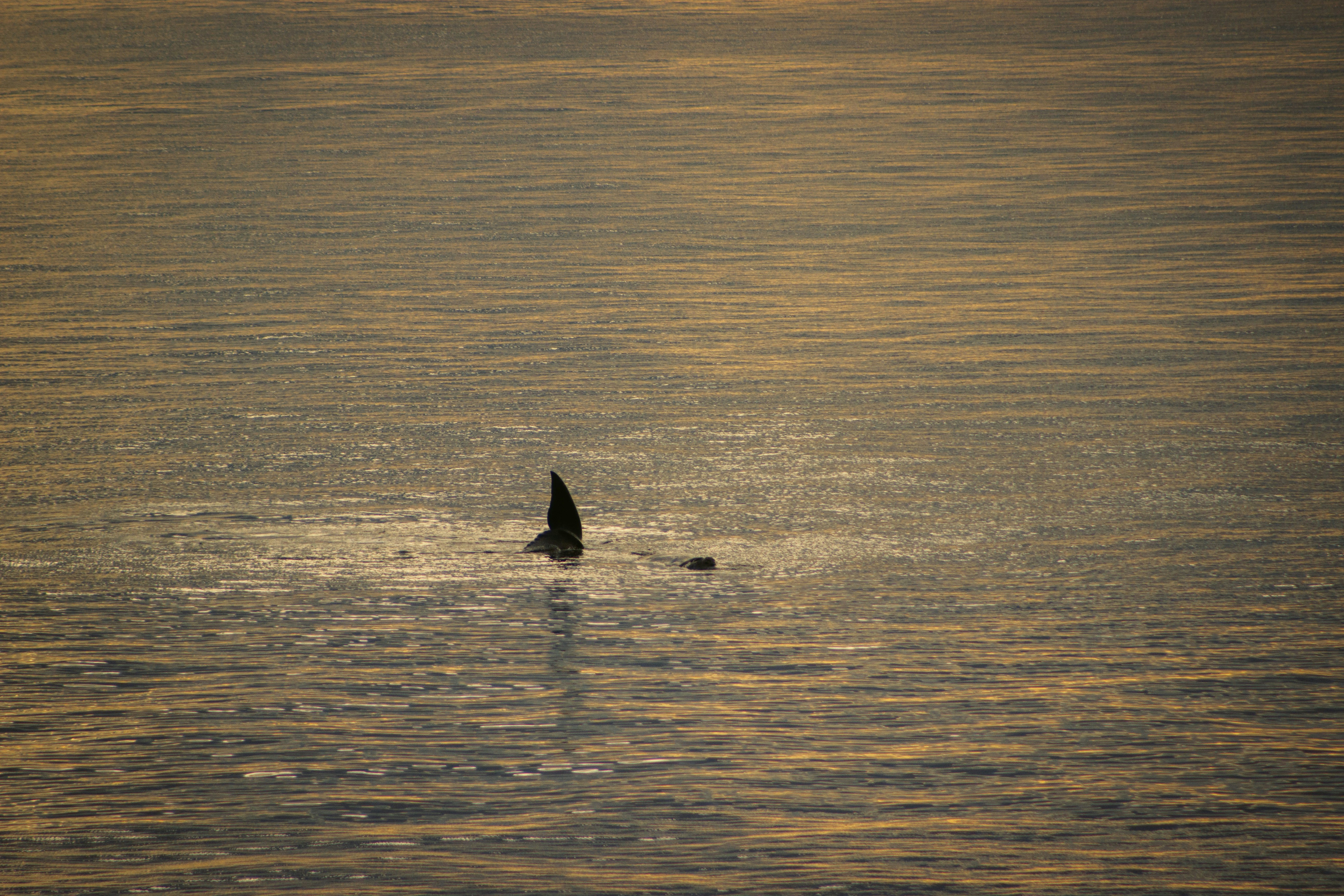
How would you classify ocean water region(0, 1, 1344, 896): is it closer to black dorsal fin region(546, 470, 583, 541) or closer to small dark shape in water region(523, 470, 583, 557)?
small dark shape in water region(523, 470, 583, 557)

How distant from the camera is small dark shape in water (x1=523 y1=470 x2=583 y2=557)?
13539 millimetres

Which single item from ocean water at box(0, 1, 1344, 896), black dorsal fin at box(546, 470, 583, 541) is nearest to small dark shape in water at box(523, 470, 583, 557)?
black dorsal fin at box(546, 470, 583, 541)

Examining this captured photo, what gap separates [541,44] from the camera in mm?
66312

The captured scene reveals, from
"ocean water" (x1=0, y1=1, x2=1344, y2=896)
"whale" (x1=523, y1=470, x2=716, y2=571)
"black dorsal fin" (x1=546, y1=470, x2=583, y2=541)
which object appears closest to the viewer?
"ocean water" (x1=0, y1=1, x2=1344, y2=896)

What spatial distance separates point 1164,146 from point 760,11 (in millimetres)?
46096

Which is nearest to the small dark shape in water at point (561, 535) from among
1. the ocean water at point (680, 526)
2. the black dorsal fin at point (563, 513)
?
the black dorsal fin at point (563, 513)

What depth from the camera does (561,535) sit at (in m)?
13.6

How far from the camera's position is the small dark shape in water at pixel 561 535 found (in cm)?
1354

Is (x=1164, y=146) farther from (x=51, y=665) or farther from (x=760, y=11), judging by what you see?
(x=760, y=11)

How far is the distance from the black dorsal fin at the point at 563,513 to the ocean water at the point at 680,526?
30cm

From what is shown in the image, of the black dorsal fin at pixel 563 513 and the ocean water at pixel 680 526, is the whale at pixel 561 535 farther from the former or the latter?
the ocean water at pixel 680 526

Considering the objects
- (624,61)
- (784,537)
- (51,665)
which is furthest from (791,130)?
(51,665)

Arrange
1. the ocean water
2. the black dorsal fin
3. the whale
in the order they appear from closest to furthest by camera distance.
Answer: the ocean water → the black dorsal fin → the whale

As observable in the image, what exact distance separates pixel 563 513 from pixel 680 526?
4.36 feet
